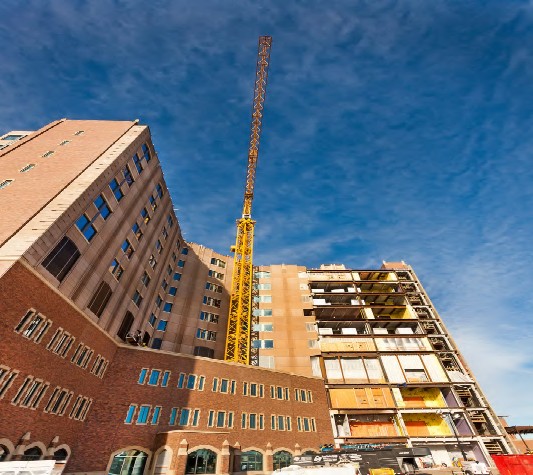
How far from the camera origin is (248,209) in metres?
86.2

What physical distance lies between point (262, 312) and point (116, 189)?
39.5 metres

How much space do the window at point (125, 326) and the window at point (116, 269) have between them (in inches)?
249

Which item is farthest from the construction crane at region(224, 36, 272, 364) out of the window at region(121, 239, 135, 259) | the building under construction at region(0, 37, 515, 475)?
the window at region(121, 239, 135, 259)

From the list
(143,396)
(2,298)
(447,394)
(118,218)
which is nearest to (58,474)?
(2,298)

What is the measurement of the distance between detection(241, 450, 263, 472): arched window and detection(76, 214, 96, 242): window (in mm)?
33720

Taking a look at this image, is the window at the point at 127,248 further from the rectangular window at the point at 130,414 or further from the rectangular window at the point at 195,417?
the rectangular window at the point at 195,417

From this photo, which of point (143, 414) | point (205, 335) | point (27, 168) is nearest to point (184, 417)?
point (143, 414)

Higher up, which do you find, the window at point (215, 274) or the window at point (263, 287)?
the window at point (215, 274)

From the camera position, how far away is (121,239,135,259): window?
42631 mm

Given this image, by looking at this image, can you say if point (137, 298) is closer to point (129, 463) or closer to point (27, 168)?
point (129, 463)

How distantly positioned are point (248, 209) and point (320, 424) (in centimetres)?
5659

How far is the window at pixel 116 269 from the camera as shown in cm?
3937

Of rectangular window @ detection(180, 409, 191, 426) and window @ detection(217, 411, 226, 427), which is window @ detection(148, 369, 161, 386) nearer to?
rectangular window @ detection(180, 409, 191, 426)

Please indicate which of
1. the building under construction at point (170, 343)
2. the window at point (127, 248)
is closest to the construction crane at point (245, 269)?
the building under construction at point (170, 343)
